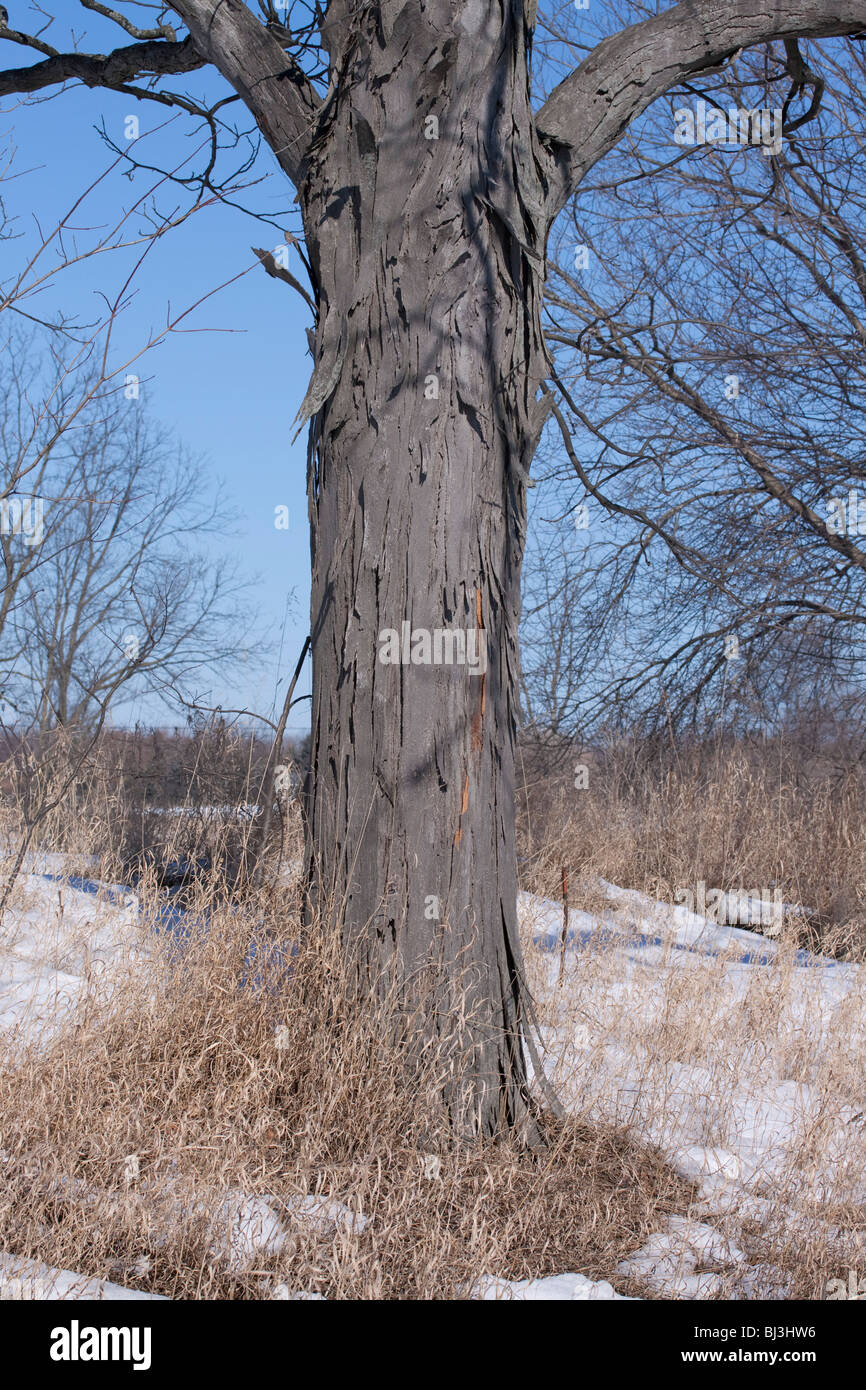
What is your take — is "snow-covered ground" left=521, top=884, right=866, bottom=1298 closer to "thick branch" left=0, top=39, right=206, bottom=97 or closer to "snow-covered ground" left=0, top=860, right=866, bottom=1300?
"snow-covered ground" left=0, top=860, right=866, bottom=1300

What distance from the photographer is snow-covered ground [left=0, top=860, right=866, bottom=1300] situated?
7.73 feet

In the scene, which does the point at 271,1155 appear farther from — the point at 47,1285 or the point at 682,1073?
the point at 682,1073

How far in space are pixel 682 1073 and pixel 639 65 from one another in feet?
11.5

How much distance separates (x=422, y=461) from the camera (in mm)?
3000

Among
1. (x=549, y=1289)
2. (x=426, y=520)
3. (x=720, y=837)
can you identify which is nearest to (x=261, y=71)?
(x=426, y=520)

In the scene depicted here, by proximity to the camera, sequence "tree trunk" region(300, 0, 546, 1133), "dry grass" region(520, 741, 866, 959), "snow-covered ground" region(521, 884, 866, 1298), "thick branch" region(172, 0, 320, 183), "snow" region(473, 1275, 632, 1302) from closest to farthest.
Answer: "snow" region(473, 1275, 632, 1302)
"snow-covered ground" region(521, 884, 866, 1298)
"tree trunk" region(300, 0, 546, 1133)
"thick branch" region(172, 0, 320, 183)
"dry grass" region(520, 741, 866, 959)

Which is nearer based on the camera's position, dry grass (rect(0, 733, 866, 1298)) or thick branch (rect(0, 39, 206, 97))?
dry grass (rect(0, 733, 866, 1298))

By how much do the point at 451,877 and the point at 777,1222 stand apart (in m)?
1.22

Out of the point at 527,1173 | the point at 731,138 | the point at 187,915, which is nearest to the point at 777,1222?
the point at 527,1173

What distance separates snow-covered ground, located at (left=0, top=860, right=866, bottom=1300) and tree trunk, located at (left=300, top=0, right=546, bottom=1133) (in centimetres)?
56

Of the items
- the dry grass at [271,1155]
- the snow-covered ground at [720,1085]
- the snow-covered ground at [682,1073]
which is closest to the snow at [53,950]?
the snow-covered ground at [682,1073]

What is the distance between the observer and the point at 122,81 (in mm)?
4211

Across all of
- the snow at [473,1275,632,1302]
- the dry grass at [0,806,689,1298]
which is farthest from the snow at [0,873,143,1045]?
the snow at [473,1275,632,1302]

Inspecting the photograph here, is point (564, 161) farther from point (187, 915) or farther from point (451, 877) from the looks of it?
point (187, 915)
